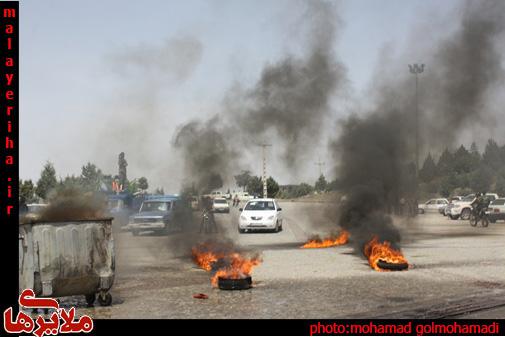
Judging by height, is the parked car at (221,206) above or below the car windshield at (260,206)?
below

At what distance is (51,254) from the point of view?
26.8 feet

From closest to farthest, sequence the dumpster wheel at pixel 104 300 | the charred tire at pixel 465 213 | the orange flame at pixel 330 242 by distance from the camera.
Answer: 1. the dumpster wheel at pixel 104 300
2. the orange flame at pixel 330 242
3. the charred tire at pixel 465 213

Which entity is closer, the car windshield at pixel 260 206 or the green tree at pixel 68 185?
the green tree at pixel 68 185

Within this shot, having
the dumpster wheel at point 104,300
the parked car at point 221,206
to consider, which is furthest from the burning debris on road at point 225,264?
the parked car at point 221,206

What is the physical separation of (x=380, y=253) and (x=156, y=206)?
1359 cm

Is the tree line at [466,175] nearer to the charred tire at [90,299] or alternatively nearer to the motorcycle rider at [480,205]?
the motorcycle rider at [480,205]

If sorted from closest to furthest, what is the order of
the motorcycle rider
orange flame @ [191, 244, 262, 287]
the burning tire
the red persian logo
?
the red persian logo
the burning tire
orange flame @ [191, 244, 262, 287]
the motorcycle rider

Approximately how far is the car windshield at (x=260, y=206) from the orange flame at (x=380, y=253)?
35.6 feet

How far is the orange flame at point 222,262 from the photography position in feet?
35.3

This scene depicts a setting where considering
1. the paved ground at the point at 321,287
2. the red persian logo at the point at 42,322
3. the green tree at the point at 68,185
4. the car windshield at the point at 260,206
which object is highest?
the green tree at the point at 68,185

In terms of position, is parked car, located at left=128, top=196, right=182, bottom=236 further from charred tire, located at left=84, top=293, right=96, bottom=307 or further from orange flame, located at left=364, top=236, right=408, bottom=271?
charred tire, located at left=84, top=293, right=96, bottom=307

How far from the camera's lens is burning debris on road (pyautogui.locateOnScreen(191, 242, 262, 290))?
992 centimetres

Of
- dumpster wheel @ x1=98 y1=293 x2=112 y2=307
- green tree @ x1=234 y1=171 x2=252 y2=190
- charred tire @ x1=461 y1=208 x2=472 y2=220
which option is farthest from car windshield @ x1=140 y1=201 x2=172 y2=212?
charred tire @ x1=461 y1=208 x2=472 y2=220
